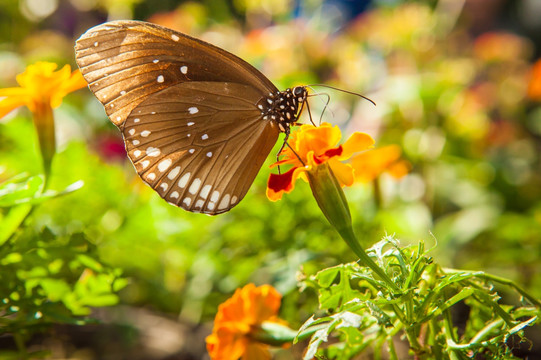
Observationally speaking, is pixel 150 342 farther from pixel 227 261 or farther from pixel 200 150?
pixel 200 150

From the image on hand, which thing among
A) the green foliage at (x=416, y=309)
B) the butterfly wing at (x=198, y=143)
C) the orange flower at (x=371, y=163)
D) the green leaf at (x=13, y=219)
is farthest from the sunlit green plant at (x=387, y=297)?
the orange flower at (x=371, y=163)

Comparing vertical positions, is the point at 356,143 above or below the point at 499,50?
below

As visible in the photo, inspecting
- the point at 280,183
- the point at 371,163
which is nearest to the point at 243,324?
the point at 280,183

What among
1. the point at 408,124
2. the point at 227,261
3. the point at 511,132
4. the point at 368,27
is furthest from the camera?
the point at 368,27

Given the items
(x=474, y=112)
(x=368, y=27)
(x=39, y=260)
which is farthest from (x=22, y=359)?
(x=368, y=27)

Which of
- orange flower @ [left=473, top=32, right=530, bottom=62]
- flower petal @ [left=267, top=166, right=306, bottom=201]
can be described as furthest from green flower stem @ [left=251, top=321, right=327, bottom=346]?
orange flower @ [left=473, top=32, right=530, bottom=62]

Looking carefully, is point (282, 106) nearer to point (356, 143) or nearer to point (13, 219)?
point (356, 143)

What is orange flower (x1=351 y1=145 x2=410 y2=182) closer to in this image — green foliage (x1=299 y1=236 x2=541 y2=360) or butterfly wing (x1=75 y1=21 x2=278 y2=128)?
butterfly wing (x1=75 y1=21 x2=278 y2=128)
